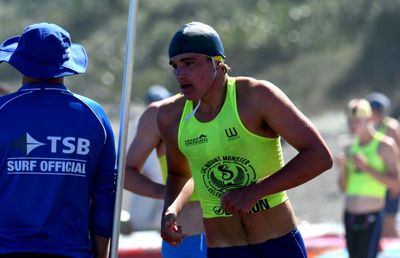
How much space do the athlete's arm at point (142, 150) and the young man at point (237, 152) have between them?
1421 millimetres

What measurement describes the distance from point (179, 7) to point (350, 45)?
239 inches

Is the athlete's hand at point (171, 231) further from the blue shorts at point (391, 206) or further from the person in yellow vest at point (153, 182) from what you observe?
the blue shorts at point (391, 206)

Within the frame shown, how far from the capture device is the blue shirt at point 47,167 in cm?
480

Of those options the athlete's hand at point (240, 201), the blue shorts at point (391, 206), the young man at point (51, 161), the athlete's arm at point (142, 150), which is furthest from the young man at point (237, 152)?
the blue shorts at point (391, 206)

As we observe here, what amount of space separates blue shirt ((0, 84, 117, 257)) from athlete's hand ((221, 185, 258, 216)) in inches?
24.6

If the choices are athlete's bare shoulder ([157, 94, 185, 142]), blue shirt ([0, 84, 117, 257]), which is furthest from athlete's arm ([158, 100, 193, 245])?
blue shirt ([0, 84, 117, 257])

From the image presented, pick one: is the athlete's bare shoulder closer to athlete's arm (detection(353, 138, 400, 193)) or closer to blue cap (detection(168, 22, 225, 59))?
blue cap (detection(168, 22, 225, 59))

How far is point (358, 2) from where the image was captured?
3086 cm

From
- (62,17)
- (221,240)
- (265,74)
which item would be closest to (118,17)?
(62,17)

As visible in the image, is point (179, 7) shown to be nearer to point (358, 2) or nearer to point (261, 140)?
point (358, 2)

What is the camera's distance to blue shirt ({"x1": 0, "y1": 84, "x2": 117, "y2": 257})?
480 centimetres

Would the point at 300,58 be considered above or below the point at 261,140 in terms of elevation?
above

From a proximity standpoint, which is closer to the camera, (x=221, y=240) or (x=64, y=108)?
(x=64, y=108)

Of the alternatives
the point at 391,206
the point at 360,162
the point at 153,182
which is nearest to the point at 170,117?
the point at 153,182
